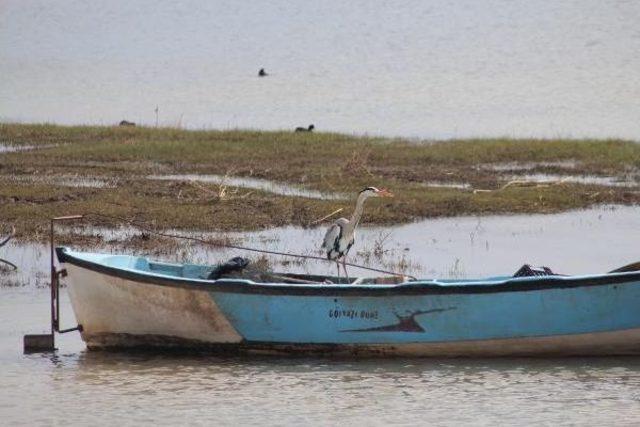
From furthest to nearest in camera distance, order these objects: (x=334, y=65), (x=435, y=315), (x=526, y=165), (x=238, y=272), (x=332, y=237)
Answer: (x=334, y=65)
(x=526, y=165)
(x=332, y=237)
(x=238, y=272)
(x=435, y=315)

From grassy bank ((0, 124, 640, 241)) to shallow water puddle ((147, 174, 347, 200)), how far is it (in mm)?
232

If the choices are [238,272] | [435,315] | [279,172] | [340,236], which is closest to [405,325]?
[435,315]

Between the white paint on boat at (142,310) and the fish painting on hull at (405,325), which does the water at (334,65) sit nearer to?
the white paint on boat at (142,310)

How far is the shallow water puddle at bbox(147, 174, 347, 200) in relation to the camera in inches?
790

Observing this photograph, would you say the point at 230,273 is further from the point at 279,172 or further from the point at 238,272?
the point at 279,172

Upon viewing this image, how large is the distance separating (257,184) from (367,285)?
8778 millimetres

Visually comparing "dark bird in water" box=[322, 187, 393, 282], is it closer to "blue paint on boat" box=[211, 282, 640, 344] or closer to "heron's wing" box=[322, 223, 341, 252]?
"heron's wing" box=[322, 223, 341, 252]

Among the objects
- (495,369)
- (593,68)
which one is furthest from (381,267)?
(593,68)

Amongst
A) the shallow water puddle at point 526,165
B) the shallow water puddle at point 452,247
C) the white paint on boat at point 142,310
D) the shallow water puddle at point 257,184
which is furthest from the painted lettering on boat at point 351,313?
the shallow water puddle at point 526,165

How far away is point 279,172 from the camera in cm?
2184

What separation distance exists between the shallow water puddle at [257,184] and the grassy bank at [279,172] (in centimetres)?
23

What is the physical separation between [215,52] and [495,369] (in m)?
38.7

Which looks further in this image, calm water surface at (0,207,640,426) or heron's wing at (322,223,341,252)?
heron's wing at (322,223,341,252)

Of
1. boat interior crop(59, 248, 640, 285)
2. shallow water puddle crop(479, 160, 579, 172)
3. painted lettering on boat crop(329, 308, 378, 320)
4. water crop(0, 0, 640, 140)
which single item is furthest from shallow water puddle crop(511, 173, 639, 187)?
painted lettering on boat crop(329, 308, 378, 320)
